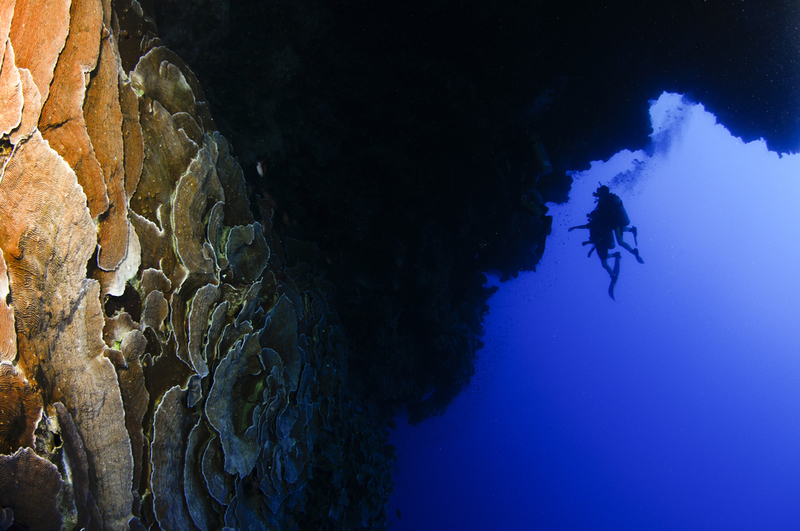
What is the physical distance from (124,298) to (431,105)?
409 centimetres

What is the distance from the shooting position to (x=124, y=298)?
66.3 inches

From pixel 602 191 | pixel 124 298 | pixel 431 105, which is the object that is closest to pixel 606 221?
pixel 602 191

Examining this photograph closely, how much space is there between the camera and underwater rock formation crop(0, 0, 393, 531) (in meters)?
1.31

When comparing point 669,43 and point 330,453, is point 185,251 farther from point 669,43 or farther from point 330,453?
point 669,43

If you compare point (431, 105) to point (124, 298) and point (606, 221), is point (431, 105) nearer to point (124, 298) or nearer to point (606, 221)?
point (124, 298)

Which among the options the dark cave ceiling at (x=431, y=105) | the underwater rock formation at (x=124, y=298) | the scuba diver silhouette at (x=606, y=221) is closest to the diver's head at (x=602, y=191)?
the scuba diver silhouette at (x=606, y=221)

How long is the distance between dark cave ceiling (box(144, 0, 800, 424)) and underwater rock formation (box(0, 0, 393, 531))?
1378 millimetres

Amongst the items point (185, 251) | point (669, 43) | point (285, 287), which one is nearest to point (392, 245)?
point (285, 287)

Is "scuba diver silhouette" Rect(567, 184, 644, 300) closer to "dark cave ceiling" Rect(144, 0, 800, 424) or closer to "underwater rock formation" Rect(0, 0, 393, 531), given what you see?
"dark cave ceiling" Rect(144, 0, 800, 424)

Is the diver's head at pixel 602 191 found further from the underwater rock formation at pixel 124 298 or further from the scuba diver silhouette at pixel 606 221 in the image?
the underwater rock formation at pixel 124 298

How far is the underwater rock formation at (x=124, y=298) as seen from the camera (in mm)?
1308

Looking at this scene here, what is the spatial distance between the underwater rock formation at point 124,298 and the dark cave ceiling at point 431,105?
1378mm

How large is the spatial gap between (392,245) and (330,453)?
3.00 meters

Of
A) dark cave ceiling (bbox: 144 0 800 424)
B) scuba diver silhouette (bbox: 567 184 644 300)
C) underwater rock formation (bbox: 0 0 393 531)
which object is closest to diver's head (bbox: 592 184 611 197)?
scuba diver silhouette (bbox: 567 184 644 300)
